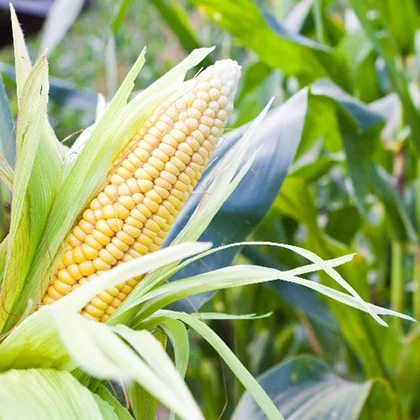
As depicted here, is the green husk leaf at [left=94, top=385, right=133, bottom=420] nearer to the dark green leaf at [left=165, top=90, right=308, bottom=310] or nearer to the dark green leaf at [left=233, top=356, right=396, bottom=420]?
the dark green leaf at [left=165, top=90, right=308, bottom=310]

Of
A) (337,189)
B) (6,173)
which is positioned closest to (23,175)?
(6,173)

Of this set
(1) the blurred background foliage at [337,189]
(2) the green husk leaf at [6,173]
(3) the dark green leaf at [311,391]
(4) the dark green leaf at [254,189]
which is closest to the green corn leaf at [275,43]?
(1) the blurred background foliage at [337,189]

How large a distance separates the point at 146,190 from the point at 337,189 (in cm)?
99

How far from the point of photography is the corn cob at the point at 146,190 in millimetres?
361

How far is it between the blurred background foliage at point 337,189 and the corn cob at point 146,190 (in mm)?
166

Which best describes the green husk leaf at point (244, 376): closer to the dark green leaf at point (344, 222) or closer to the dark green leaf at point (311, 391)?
the dark green leaf at point (311, 391)

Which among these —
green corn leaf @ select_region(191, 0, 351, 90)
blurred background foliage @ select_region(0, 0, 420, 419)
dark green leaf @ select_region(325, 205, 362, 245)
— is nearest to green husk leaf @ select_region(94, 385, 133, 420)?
blurred background foliage @ select_region(0, 0, 420, 419)

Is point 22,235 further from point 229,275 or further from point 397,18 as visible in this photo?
point 397,18

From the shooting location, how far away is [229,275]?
34 centimetres

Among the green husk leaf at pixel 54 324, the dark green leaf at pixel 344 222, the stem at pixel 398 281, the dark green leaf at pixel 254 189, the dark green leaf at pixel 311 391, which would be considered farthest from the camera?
the dark green leaf at pixel 344 222

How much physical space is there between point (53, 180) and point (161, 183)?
0.06 m

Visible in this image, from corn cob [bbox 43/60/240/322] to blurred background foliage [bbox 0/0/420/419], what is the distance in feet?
0.54

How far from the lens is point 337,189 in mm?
1314

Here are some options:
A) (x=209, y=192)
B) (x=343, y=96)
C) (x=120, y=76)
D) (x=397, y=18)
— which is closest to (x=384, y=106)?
(x=397, y=18)
